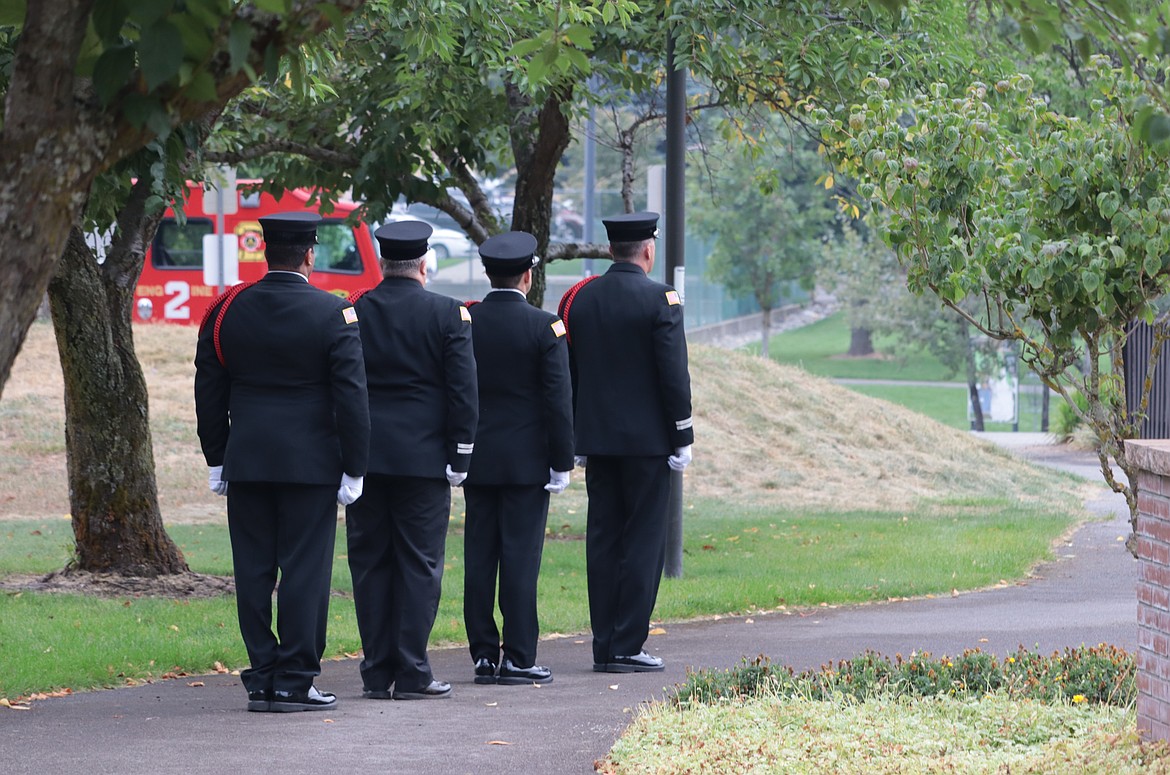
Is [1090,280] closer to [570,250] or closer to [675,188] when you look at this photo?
[675,188]

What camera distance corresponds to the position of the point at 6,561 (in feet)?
40.5

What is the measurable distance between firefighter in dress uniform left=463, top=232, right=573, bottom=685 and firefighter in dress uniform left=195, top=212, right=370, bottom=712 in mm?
873

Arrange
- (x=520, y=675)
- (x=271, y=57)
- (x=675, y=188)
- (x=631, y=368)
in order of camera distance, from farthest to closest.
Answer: (x=675, y=188) → (x=631, y=368) → (x=520, y=675) → (x=271, y=57)

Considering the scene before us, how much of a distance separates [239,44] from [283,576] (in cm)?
381

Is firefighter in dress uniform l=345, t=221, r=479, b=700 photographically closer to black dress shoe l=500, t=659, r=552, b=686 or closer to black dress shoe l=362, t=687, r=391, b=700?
black dress shoe l=362, t=687, r=391, b=700

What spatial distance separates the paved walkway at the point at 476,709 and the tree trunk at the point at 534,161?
4.60 metres

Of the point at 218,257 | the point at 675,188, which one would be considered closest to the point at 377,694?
the point at 675,188

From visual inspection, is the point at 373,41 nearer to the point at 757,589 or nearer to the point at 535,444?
the point at 757,589

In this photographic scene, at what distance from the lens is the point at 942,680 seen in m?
6.47

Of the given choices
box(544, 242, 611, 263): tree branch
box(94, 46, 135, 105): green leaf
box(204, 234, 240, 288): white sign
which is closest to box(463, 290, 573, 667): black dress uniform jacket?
box(94, 46, 135, 105): green leaf

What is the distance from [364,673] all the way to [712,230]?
41060mm

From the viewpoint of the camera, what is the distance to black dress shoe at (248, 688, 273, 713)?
659cm

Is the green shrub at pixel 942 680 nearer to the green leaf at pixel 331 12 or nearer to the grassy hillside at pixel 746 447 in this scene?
the green leaf at pixel 331 12

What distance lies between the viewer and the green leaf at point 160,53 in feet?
10.4
